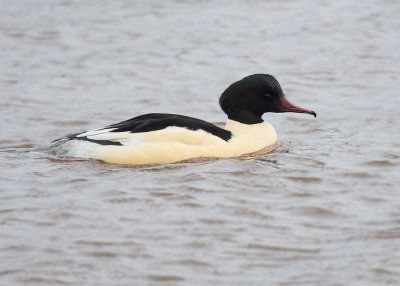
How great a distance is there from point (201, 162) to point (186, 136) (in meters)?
0.31

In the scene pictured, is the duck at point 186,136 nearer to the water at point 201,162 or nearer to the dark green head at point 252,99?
the dark green head at point 252,99

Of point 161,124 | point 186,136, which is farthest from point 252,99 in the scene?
point 161,124

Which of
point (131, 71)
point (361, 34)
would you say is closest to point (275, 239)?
point (131, 71)

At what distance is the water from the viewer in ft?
20.5

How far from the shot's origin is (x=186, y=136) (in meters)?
8.74

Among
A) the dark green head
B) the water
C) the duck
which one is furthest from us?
the dark green head

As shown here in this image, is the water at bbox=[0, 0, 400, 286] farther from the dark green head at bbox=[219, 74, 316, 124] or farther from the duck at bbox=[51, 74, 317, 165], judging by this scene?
the dark green head at bbox=[219, 74, 316, 124]

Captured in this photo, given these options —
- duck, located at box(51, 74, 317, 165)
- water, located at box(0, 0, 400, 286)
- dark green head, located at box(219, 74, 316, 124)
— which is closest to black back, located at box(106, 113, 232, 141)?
duck, located at box(51, 74, 317, 165)

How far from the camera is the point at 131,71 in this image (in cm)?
1306

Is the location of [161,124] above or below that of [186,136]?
above

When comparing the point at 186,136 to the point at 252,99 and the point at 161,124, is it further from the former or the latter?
the point at 252,99

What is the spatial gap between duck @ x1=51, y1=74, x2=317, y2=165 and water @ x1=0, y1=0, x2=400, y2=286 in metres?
0.15

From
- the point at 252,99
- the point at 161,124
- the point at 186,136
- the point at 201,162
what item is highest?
the point at 252,99

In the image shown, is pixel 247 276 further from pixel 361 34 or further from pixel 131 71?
pixel 361 34
